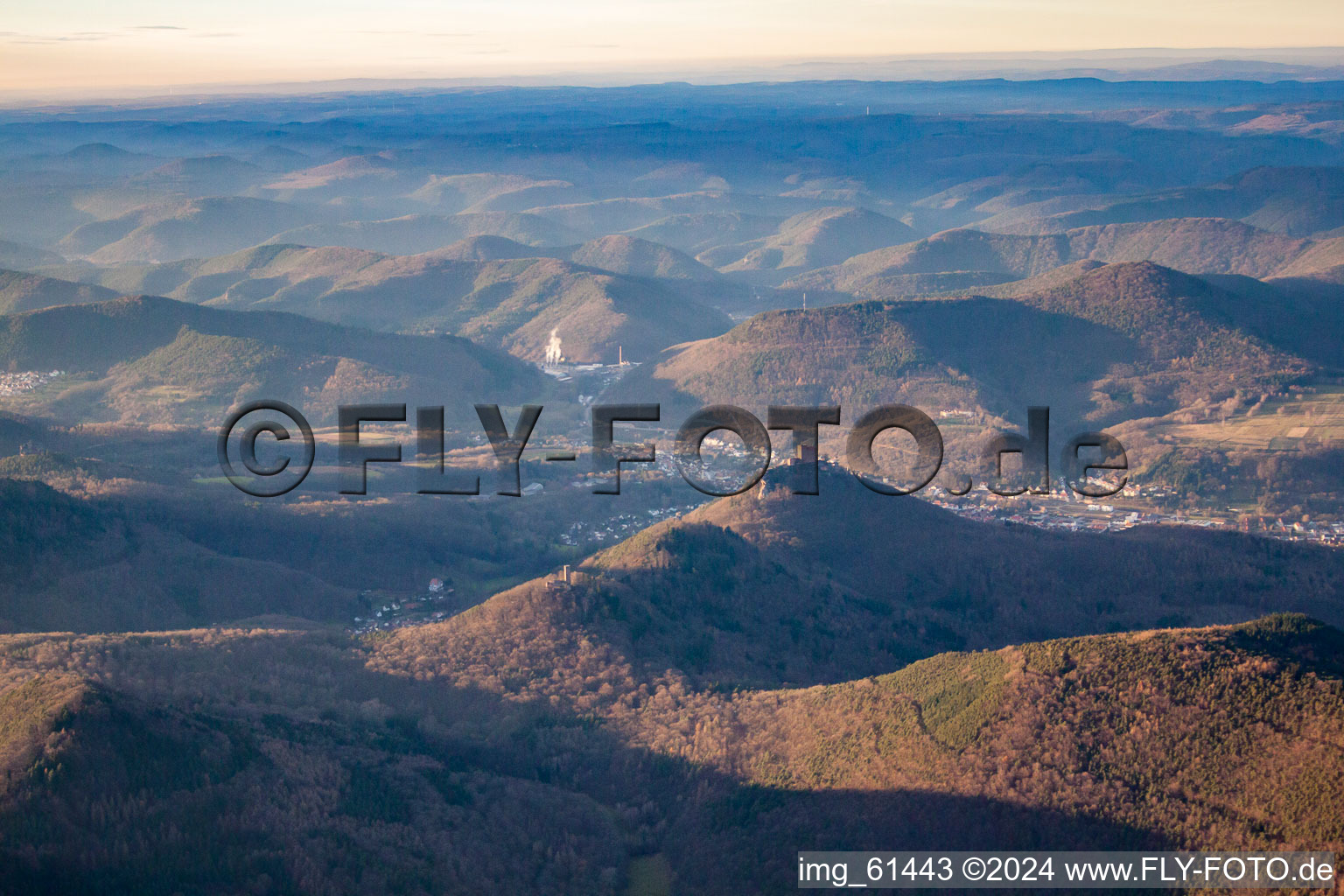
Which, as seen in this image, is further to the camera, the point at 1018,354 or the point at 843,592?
the point at 1018,354

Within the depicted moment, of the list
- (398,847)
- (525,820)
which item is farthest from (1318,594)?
(398,847)

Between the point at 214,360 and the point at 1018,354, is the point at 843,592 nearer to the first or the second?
the point at 1018,354

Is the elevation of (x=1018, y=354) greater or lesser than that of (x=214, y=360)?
greater

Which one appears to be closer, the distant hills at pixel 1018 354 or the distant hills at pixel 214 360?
the distant hills at pixel 1018 354

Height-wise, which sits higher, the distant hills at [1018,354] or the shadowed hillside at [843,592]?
the distant hills at [1018,354]

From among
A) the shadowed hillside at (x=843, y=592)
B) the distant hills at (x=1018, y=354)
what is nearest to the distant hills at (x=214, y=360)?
the distant hills at (x=1018, y=354)

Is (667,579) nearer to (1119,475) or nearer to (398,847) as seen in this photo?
(398,847)

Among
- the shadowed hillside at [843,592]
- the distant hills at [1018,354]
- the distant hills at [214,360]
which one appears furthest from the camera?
the distant hills at [214,360]

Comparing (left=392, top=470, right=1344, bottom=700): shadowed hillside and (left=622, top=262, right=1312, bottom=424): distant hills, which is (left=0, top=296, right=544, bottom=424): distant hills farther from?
(left=392, top=470, right=1344, bottom=700): shadowed hillside

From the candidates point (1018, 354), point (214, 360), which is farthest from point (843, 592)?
point (214, 360)

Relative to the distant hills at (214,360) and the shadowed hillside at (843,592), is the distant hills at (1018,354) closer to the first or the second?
the distant hills at (214,360)
